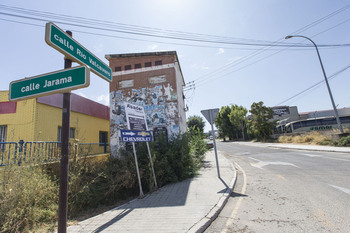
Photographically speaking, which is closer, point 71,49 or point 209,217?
point 71,49

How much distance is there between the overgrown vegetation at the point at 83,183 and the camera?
351 centimetres

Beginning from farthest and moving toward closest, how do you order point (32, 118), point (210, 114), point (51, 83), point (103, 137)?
point (103, 137), point (32, 118), point (210, 114), point (51, 83)

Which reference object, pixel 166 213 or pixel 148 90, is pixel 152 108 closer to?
pixel 148 90

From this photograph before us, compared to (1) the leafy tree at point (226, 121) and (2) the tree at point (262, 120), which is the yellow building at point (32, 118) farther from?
(1) the leafy tree at point (226, 121)

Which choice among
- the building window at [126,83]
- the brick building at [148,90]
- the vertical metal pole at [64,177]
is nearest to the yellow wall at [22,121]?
the brick building at [148,90]

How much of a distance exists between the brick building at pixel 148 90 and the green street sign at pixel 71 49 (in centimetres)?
758

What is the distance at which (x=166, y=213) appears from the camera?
392 centimetres

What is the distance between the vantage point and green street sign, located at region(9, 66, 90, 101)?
2260mm

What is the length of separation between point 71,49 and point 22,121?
9.68 meters

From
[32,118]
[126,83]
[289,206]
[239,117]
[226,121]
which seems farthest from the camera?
[226,121]

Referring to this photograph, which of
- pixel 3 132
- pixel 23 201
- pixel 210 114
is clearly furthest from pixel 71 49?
pixel 3 132

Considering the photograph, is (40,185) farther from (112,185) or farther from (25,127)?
(25,127)

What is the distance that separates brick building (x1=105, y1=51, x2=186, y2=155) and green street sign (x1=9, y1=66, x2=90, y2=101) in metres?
8.42

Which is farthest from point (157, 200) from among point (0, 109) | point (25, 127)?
point (0, 109)
